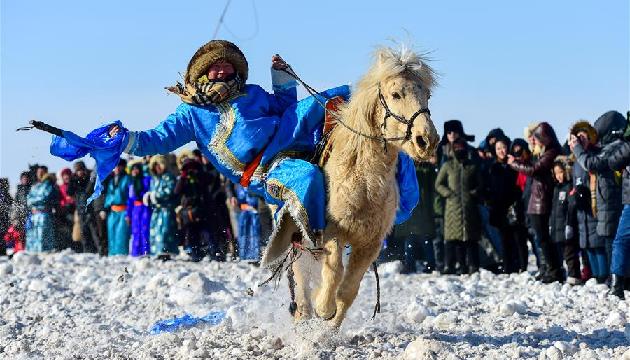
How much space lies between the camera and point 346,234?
831 centimetres

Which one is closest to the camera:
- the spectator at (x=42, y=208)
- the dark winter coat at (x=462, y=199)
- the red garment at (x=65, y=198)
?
the dark winter coat at (x=462, y=199)

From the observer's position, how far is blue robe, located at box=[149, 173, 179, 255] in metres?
19.8

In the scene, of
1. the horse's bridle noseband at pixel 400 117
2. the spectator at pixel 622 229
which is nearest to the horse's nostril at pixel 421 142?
the horse's bridle noseband at pixel 400 117

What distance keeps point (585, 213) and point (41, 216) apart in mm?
11198

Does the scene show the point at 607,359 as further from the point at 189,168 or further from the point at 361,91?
the point at 189,168

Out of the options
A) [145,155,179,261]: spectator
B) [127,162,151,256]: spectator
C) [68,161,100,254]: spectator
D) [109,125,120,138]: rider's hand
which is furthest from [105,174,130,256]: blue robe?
[109,125,120,138]: rider's hand

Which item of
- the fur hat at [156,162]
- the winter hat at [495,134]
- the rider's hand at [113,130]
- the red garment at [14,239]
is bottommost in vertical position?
the rider's hand at [113,130]

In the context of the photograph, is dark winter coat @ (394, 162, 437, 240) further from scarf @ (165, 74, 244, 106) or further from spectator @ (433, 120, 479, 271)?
scarf @ (165, 74, 244, 106)

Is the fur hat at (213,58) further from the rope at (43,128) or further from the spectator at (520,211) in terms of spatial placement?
the spectator at (520,211)

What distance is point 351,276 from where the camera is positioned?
8539 mm

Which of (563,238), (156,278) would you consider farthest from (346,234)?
(563,238)

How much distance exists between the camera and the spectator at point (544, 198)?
14070 millimetres

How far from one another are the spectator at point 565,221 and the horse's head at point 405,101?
5.86 meters

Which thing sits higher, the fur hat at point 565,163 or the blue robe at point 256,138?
the fur hat at point 565,163
